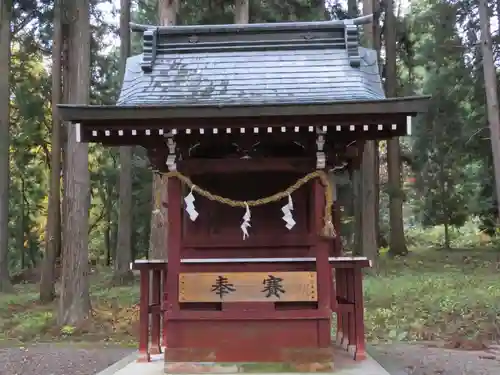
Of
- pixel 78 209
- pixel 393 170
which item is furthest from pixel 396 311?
pixel 393 170

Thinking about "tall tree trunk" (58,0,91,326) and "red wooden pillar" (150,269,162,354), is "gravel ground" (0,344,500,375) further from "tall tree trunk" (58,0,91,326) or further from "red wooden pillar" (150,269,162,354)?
"red wooden pillar" (150,269,162,354)

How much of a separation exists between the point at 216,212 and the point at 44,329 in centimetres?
616

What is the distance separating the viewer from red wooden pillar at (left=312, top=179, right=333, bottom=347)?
6070 millimetres

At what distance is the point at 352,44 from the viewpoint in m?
6.98

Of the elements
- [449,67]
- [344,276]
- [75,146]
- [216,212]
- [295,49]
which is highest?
[449,67]

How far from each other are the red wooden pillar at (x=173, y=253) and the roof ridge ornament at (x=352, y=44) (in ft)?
8.84

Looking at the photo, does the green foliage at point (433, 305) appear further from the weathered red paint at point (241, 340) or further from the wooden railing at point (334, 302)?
the weathered red paint at point (241, 340)

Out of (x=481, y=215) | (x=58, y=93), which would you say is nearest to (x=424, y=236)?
(x=481, y=215)

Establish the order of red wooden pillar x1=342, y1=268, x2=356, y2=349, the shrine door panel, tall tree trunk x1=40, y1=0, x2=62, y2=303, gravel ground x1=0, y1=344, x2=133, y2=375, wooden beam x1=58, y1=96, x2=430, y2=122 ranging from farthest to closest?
tall tree trunk x1=40, y1=0, x2=62, y2=303
gravel ground x1=0, y1=344, x2=133, y2=375
red wooden pillar x1=342, y1=268, x2=356, y2=349
the shrine door panel
wooden beam x1=58, y1=96, x2=430, y2=122

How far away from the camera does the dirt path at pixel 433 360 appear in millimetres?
7363

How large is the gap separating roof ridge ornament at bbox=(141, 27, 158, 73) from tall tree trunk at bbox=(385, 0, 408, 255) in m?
11.3

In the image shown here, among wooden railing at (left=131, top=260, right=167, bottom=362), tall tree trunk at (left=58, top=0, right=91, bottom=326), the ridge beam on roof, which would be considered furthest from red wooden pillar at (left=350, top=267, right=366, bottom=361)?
tall tree trunk at (left=58, top=0, right=91, bottom=326)

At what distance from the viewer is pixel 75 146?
10484mm

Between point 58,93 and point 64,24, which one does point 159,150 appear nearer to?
point 58,93
